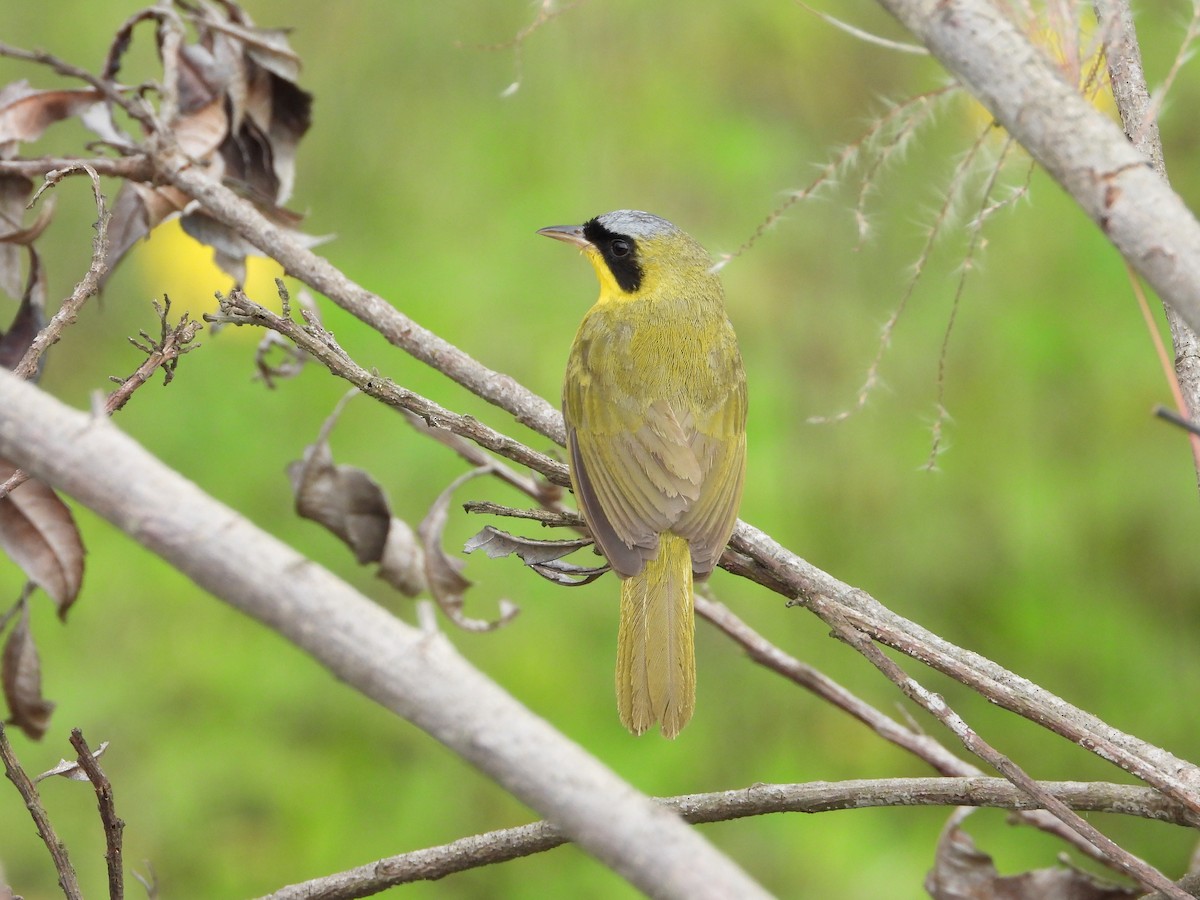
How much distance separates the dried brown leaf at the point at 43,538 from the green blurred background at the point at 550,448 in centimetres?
138

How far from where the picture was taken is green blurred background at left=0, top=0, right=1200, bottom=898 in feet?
11.5

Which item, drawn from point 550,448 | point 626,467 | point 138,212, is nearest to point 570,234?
point 550,448

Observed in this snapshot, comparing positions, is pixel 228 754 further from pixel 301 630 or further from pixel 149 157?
pixel 301 630

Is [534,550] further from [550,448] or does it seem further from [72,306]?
[550,448]

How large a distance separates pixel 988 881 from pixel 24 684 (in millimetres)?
1637

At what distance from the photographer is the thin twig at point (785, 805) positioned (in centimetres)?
152

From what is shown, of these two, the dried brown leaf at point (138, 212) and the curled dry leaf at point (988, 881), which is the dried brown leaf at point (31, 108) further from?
the curled dry leaf at point (988, 881)

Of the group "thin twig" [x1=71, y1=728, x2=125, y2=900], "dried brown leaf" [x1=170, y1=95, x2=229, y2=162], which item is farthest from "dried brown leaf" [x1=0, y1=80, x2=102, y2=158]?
"thin twig" [x1=71, y1=728, x2=125, y2=900]

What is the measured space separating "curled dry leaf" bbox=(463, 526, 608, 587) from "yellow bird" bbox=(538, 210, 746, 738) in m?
0.32

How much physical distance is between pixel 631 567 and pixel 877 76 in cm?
234

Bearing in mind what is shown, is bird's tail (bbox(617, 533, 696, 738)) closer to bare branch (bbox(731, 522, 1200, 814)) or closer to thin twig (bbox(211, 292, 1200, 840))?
thin twig (bbox(211, 292, 1200, 840))

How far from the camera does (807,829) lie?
3.53 m

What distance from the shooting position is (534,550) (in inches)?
84.9

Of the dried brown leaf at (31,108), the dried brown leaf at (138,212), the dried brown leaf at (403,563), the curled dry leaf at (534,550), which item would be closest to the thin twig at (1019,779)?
the curled dry leaf at (534,550)
